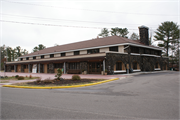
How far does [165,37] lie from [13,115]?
55789 millimetres

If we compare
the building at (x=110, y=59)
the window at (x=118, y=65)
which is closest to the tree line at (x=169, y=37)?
the building at (x=110, y=59)

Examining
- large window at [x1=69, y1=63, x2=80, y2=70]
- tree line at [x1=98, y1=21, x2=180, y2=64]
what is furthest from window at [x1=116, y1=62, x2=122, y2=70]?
tree line at [x1=98, y1=21, x2=180, y2=64]

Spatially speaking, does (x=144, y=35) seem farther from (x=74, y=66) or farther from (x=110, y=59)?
(x=74, y=66)

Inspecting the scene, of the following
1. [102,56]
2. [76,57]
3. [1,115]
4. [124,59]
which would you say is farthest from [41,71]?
[1,115]

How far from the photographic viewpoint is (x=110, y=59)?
83.0 ft

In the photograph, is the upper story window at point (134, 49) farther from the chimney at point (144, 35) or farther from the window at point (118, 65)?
the chimney at point (144, 35)

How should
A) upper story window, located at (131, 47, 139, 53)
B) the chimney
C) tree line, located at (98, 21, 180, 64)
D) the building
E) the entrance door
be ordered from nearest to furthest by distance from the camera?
the building < the entrance door < upper story window, located at (131, 47, 139, 53) < the chimney < tree line, located at (98, 21, 180, 64)

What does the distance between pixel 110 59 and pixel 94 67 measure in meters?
4.35

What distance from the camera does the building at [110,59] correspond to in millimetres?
26181

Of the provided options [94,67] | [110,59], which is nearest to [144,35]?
[110,59]

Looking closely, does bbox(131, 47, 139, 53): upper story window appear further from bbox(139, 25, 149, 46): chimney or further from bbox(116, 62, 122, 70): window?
bbox(139, 25, 149, 46): chimney

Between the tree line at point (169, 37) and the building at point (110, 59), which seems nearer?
the building at point (110, 59)

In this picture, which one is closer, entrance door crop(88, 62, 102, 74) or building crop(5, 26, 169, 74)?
building crop(5, 26, 169, 74)

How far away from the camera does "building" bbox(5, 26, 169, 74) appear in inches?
1031
